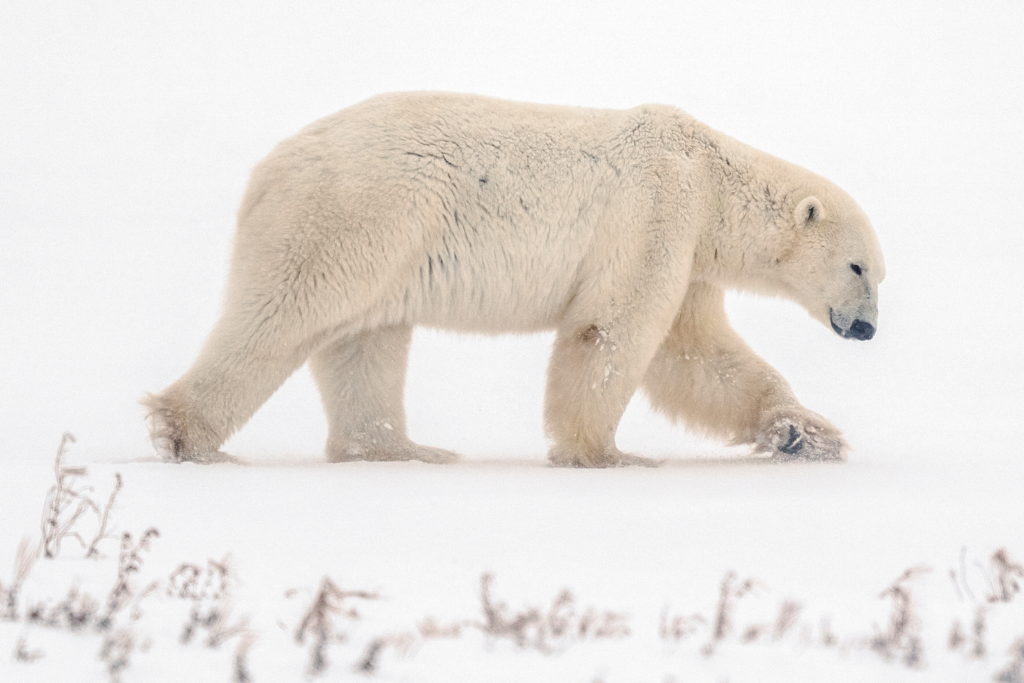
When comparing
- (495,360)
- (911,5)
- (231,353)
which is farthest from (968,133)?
(231,353)

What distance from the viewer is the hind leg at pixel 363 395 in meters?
7.56

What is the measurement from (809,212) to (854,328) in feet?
2.26

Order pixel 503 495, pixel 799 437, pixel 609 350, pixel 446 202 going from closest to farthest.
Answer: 1. pixel 503 495
2. pixel 446 202
3. pixel 609 350
4. pixel 799 437

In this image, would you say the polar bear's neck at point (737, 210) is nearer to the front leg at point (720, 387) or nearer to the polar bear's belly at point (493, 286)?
the front leg at point (720, 387)

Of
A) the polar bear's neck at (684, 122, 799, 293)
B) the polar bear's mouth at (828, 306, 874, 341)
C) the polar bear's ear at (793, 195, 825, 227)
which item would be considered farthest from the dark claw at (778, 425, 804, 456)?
the polar bear's ear at (793, 195, 825, 227)

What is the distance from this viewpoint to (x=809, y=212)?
7.53 metres

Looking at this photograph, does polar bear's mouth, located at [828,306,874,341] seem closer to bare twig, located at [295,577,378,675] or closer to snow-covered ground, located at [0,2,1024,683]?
snow-covered ground, located at [0,2,1024,683]

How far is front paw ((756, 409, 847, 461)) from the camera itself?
7.30 m

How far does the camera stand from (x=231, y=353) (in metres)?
6.69

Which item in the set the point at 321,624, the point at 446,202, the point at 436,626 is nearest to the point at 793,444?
the point at 446,202

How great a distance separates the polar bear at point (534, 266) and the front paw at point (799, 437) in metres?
0.01

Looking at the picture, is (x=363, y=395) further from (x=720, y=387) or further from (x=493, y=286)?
(x=720, y=387)

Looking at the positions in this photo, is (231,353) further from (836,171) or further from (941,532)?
(836,171)

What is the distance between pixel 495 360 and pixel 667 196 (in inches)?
233
